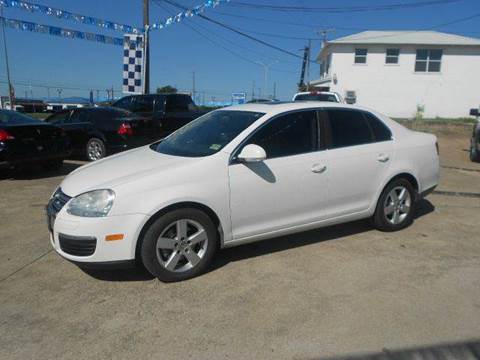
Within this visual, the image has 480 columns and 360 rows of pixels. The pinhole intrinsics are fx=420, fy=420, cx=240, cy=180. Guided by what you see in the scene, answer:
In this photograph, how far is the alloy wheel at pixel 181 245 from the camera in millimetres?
3596

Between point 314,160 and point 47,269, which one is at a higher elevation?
point 314,160

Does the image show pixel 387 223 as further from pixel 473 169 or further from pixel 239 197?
pixel 473 169

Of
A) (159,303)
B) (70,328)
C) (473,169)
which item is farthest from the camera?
(473,169)

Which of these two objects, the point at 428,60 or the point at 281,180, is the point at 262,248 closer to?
the point at 281,180

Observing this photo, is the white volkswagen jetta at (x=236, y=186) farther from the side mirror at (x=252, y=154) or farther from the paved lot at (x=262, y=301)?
the paved lot at (x=262, y=301)

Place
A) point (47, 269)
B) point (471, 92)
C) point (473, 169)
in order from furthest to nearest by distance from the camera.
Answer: point (471, 92) → point (473, 169) → point (47, 269)

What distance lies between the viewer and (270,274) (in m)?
3.88

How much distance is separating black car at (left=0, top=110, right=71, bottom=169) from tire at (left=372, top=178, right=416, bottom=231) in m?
6.32

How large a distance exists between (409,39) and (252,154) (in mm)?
26621

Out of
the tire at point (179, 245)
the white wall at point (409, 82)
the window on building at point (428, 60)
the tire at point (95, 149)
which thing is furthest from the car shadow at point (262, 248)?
the window on building at point (428, 60)

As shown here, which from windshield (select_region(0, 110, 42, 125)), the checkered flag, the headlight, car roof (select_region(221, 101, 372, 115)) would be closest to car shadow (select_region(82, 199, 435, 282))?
the headlight

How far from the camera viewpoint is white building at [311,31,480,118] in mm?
26000

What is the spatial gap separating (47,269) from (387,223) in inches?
148

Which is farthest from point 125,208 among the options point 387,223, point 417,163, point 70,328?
point 417,163
